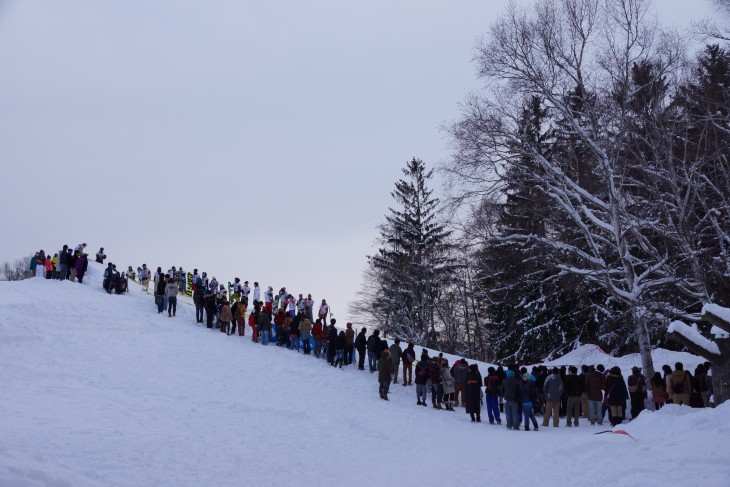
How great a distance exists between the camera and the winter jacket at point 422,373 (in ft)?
70.2

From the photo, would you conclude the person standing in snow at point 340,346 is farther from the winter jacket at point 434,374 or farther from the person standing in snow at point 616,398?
the person standing in snow at point 616,398

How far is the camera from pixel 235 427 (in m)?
16.3

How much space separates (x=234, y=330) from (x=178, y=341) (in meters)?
2.98

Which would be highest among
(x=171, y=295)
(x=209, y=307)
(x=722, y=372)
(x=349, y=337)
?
(x=171, y=295)

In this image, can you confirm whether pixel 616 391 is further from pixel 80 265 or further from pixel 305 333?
pixel 80 265

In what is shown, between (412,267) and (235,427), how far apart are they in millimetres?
31168

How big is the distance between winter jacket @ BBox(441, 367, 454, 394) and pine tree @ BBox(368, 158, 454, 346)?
2366 cm

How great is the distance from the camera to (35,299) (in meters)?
27.8

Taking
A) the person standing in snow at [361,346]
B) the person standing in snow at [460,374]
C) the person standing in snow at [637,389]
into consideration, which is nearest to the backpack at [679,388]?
the person standing in snow at [637,389]

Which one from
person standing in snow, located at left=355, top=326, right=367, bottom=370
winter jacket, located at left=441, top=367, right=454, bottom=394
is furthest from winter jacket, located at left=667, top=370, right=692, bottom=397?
person standing in snow, located at left=355, top=326, right=367, bottom=370

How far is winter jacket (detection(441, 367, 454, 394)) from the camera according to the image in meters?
21.5

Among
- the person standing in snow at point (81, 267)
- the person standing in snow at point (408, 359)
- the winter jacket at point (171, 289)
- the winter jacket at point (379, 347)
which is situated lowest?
the person standing in snow at point (408, 359)

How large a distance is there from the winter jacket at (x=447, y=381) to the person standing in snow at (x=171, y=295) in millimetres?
13325

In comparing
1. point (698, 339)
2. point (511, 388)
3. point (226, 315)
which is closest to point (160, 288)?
point (226, 315)
